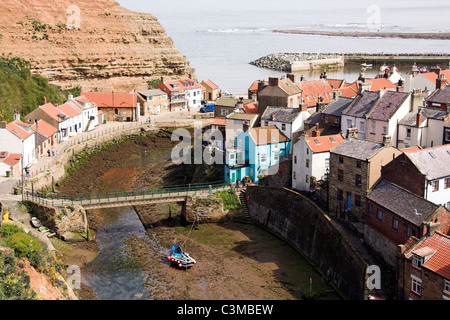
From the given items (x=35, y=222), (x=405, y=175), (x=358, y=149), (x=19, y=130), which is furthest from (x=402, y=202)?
(x=19, y=130)

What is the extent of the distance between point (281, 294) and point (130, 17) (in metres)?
75.4

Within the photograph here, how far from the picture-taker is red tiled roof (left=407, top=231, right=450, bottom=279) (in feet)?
85.2

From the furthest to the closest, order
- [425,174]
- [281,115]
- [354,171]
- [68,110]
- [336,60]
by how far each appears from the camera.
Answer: [336,60] < [68,110] < [281,115] < [354,171] < [425,174]

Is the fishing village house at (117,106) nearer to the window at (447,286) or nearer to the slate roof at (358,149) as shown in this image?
the slate roof at (358,149)

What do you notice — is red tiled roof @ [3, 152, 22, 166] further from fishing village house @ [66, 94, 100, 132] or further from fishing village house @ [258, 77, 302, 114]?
fishing village house @ [258, 77, 302, 114]

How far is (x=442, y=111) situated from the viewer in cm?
4322

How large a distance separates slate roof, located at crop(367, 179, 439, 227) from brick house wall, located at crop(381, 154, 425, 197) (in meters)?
0.68

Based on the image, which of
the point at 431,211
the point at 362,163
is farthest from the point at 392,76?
the point at 431,211

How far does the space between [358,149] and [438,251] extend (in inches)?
489

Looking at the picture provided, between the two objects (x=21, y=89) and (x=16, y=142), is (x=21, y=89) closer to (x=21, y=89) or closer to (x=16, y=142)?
(x=21, y=89)

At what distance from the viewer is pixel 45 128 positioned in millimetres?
59406

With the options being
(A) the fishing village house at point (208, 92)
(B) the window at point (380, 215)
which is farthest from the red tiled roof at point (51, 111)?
(B) the window at point (380, 215)

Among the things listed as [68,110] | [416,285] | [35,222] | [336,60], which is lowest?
[35,222]
